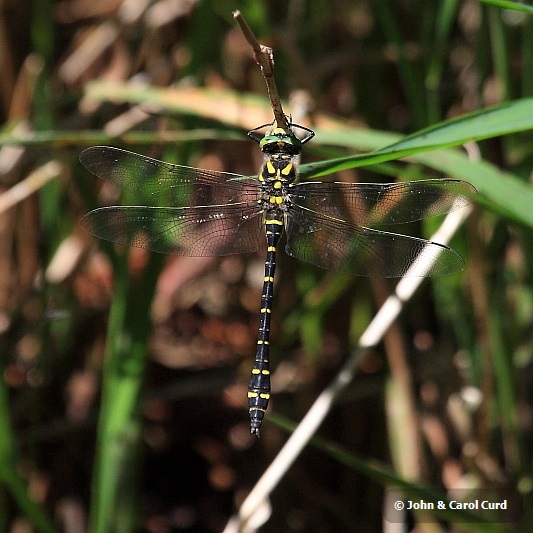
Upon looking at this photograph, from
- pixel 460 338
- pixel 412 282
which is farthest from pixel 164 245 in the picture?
pixel 460 338

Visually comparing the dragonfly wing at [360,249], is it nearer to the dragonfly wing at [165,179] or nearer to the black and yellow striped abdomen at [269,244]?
the black and yellow striped abdomen at [269,244]

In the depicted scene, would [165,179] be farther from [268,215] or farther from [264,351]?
Answer: [264,351]

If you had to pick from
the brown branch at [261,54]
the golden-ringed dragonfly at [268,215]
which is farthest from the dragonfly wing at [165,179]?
the brown branch at [261,54]

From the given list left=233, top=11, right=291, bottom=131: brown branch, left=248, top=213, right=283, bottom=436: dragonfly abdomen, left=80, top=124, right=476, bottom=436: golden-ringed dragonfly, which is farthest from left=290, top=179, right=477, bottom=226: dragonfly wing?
left=233, top=11, right=291, bottom=131: brown branch

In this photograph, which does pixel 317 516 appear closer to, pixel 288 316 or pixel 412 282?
pixel 288 316

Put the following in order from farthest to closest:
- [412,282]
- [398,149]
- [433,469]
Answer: [433,469] → [412,282] → [398,149]

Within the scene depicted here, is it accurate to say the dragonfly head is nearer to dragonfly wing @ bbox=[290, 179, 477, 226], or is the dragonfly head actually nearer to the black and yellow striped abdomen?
the black and yellow striped abdomen
